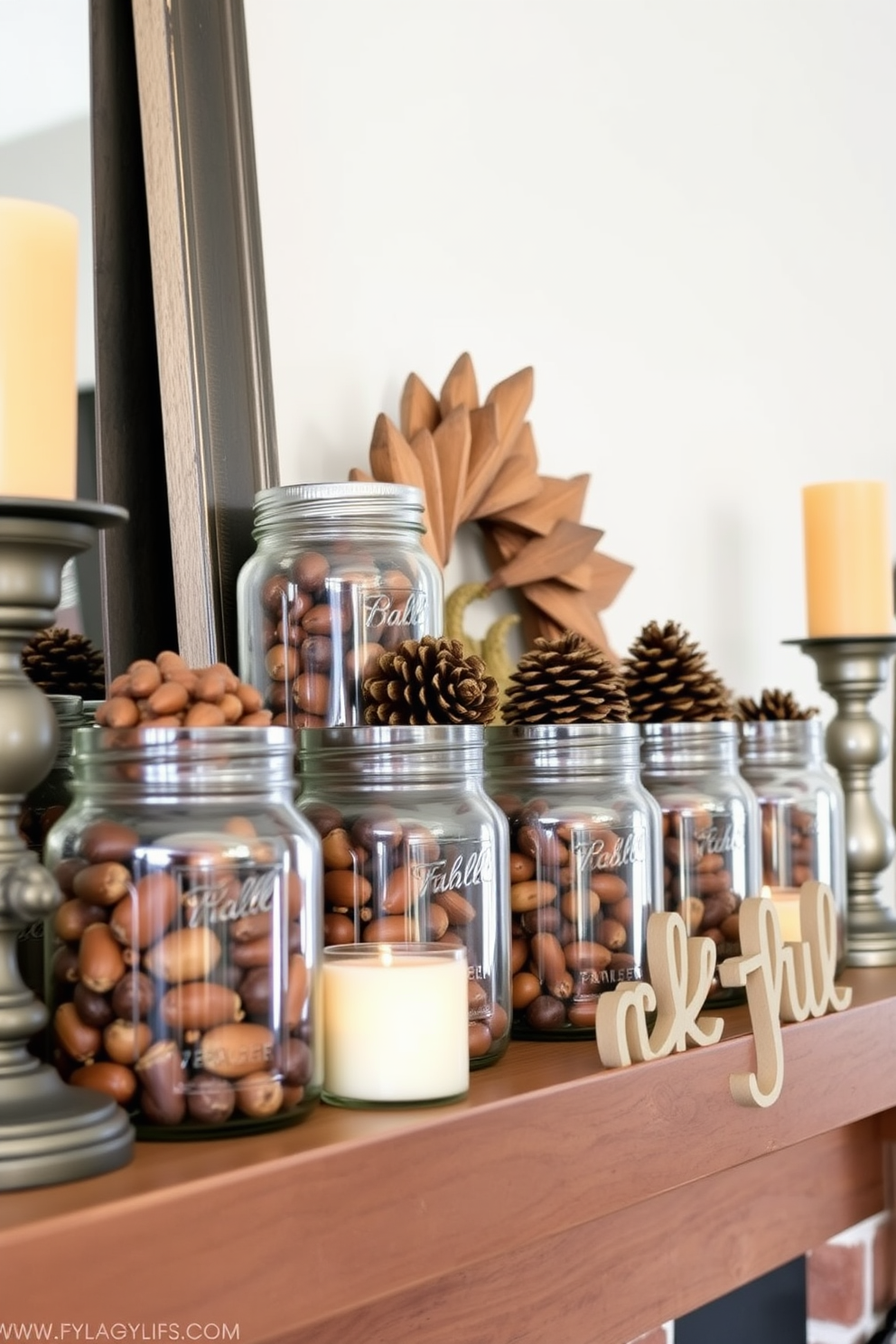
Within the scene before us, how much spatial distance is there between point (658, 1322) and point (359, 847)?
1.66ft

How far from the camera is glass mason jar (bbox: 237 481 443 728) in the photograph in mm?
785

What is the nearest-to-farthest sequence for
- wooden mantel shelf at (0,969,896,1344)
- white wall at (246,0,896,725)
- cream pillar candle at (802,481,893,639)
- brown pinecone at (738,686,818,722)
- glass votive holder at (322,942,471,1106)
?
wooden mantel shelf at (0,969,896,1344) → glass votive holder at (322,942,471,1106) → white wall at (246,0,896,725) → brown pinecone at (738,686,818,722) → cream pillar candle at (802,481,893,639)

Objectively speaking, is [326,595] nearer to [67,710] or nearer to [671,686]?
[67,710]

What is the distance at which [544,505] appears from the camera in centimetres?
112

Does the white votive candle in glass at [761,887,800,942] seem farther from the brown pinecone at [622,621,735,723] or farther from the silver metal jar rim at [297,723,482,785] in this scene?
the silver metal jar rim at [297,723,482,785]

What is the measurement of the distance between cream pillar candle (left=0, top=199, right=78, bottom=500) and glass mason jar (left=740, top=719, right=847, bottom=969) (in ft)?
2.01

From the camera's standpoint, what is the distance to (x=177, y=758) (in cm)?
60

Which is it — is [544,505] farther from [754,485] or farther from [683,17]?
[683,17]

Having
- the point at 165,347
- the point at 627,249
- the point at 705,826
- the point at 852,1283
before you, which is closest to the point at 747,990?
the point at 705,826

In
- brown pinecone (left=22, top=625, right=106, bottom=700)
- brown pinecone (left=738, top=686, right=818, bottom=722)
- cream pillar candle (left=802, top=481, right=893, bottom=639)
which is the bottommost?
brown pinecone (left=738, top=686, right=818, bottom=722)

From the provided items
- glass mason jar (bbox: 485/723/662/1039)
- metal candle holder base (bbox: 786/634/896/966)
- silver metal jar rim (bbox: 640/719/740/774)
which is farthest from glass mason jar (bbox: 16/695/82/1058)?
metal candle holder base (bbox: 786/634/896/966)

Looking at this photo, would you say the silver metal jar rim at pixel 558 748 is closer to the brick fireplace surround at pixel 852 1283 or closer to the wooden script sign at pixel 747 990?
the wooden script sign at pixel 747 990

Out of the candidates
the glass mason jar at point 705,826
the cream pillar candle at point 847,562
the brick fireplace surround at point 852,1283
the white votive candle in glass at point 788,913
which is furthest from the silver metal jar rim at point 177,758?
the brick fireplace surround at point 852,1283

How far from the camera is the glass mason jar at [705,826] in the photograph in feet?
2.98
